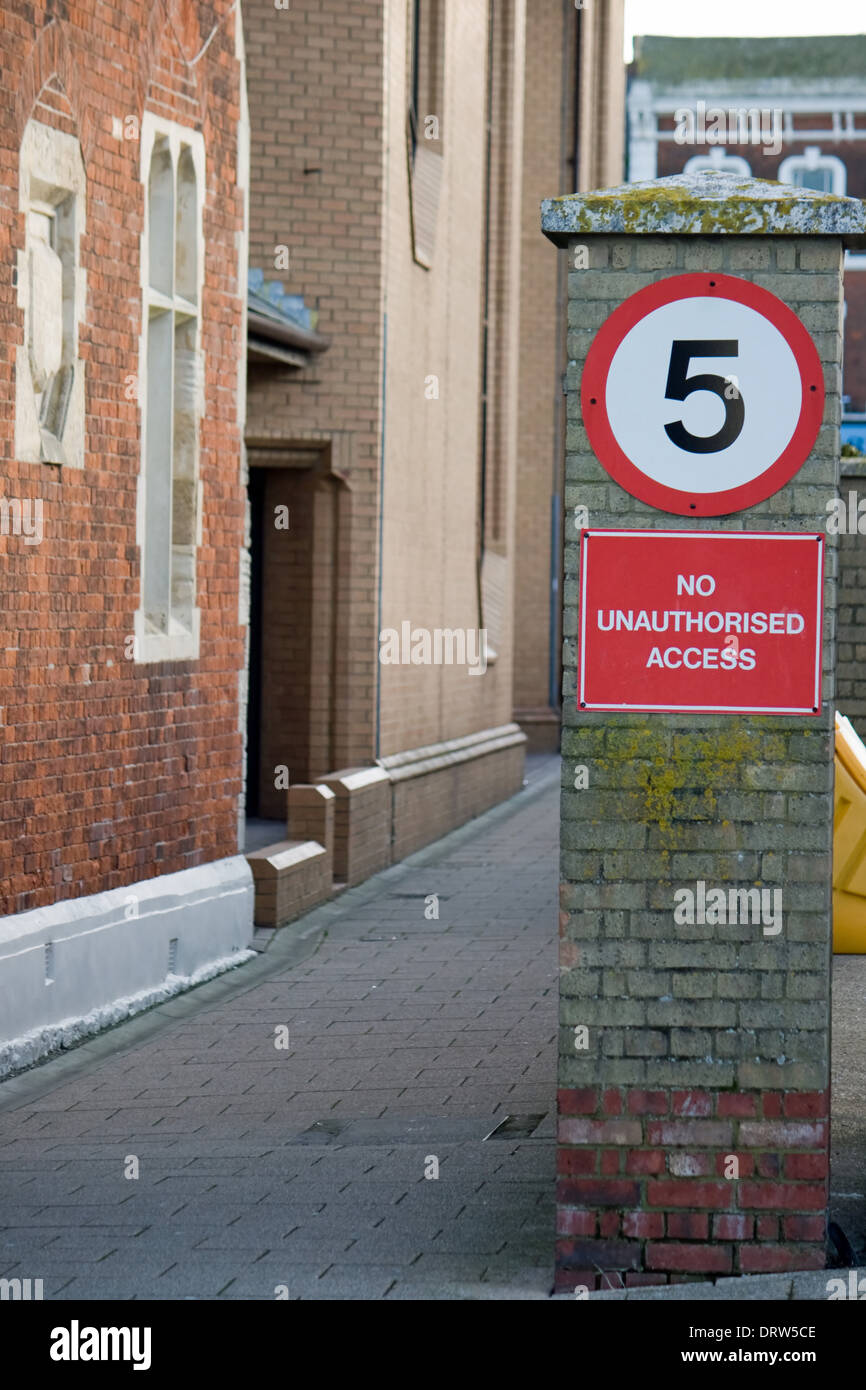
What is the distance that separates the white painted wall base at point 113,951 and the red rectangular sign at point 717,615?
383cm

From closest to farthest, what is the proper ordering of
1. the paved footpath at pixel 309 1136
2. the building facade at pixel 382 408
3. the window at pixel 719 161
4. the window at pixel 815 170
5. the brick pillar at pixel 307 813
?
the paved footpath at pixel 309 1136 < the brick pillar at pixel 307 813 < the building facade at pixel 382 408 < the window at pixel 815 170 < the window at pixel 719 161

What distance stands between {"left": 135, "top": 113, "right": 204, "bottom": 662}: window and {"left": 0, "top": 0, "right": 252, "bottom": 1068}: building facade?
0.05 feet

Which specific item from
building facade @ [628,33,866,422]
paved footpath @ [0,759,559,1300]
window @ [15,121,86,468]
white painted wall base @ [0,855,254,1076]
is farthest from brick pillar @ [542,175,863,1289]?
building facade @ [628,33,866,422]

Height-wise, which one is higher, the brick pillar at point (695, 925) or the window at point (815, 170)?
the window at point (815, 170)

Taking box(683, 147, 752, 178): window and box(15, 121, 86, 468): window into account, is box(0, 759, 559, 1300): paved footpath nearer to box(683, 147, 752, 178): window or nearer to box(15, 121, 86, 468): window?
box(15, 121, 86, 468): window

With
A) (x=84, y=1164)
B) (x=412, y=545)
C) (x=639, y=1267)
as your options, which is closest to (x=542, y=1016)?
(x=84, y=1164)

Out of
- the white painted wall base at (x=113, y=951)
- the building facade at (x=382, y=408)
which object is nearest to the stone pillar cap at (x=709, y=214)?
the white painted wall base at (x=113, y=951)

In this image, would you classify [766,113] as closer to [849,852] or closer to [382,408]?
[382,408]

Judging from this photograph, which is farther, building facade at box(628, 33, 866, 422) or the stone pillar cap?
building facade at box(628, 33, 866, 422)

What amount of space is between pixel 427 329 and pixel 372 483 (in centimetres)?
256

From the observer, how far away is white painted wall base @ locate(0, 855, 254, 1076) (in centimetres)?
841

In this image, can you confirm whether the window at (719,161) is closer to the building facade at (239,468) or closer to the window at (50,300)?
the building facade at (239,468)

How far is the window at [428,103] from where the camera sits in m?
16.6

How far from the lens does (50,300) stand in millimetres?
8914
